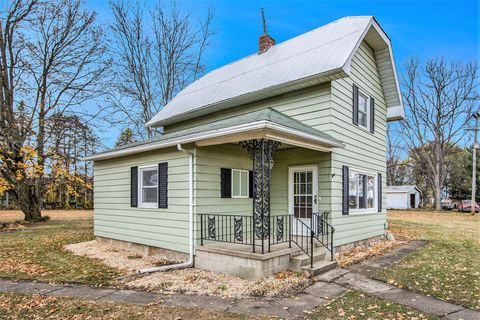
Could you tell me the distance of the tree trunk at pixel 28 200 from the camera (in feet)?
55.8

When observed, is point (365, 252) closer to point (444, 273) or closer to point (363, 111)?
point (444, 273)

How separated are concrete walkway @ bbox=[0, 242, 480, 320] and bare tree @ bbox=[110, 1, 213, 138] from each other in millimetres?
14783

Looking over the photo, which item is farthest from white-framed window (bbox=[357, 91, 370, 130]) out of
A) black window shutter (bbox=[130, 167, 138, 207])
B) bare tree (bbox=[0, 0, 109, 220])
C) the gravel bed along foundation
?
bare tree (bbox=[0, 0, 109, 220])

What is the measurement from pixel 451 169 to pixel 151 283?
1815 inches

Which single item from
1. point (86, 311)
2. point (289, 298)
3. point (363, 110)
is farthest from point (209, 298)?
point (363, 110)

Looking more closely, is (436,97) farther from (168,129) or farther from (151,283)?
Answer: (151,283)

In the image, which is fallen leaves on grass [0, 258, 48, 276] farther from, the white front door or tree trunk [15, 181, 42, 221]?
tree trunk [15, 181, 42, 221]

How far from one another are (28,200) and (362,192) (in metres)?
17.7

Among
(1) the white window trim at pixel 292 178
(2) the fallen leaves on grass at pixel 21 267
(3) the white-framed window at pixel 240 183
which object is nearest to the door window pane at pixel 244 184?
(3) the white-framed window at pixel 240 183

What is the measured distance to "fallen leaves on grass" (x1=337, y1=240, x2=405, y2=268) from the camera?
7754 mm

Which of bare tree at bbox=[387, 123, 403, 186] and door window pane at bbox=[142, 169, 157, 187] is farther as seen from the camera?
bare tree at bbox=[387, 123, 403, 186]

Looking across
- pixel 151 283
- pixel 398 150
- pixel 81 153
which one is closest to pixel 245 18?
pixel 151 283

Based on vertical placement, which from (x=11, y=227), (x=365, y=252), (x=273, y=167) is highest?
(x=273, y=167)

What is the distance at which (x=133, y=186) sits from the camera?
927 cm
